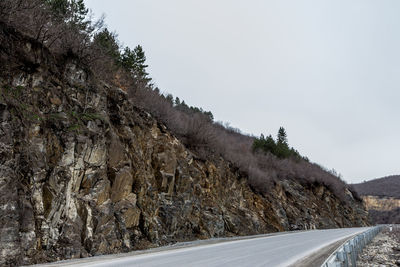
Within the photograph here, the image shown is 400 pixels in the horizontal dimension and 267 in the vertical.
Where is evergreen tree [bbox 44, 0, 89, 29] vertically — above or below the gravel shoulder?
above

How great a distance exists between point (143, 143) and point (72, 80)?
21.1ft

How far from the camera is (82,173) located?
13648 millimetres

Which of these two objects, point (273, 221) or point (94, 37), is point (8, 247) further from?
point (273, 221)

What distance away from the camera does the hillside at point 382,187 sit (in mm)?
161500

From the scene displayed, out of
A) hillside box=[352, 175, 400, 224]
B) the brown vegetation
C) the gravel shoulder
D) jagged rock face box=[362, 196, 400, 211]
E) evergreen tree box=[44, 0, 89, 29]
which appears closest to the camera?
the gravel shoulder

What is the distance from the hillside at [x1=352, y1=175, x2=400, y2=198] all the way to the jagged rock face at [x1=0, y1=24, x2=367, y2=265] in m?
153

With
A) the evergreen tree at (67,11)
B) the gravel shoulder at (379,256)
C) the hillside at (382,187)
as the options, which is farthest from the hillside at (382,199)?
the evergreen tree at (67,11)

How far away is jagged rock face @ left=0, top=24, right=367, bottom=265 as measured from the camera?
420 inches

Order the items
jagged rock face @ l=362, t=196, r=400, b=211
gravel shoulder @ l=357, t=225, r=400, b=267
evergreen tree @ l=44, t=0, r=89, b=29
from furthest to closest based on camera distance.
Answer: jagged rock face @ l=362, t=196, r=400, b=211 → evergreen tree @ l=44, t=0, r=89, b=29 → gravel shoulder @ l=357, t=225, r=400, b=267

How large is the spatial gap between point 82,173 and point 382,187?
191386mm

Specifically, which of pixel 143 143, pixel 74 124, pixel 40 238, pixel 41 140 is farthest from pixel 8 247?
pixel 143 143

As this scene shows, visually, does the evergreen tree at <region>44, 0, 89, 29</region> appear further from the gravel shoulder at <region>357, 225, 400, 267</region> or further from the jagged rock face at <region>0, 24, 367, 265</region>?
the gravel shoulder at <region>357, 225, 400, 267</region>

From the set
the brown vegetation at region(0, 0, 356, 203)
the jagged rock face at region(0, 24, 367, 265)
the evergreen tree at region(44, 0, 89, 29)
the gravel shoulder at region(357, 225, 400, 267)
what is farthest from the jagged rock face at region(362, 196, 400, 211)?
the evergreen tree at region(44, 0, 89, 29)

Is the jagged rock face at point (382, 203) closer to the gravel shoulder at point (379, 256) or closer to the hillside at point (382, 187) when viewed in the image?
the hillside at point (382, 187)
